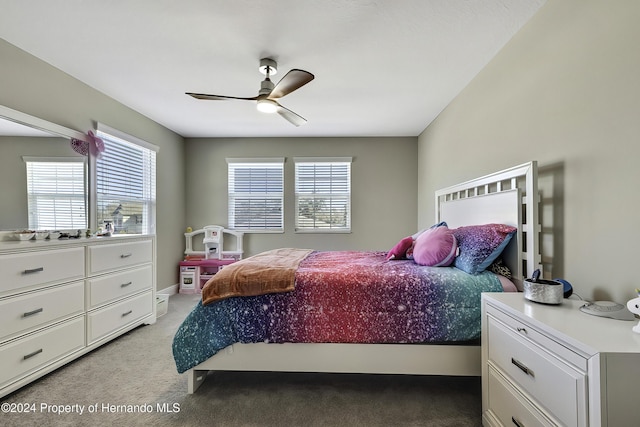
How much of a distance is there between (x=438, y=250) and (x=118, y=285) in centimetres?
285

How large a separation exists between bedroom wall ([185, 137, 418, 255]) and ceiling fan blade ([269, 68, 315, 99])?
2.38 metres

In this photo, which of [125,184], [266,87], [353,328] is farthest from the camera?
[125,184]

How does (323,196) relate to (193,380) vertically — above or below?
above

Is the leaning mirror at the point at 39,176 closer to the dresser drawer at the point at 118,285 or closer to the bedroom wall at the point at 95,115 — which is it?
the bedroom wall at the point at 95,115

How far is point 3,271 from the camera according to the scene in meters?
1.78

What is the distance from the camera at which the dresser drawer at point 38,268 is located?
5.94 feet

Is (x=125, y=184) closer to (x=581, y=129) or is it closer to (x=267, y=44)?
(x=267, y=44)

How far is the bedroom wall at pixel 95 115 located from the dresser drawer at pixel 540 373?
132 inches

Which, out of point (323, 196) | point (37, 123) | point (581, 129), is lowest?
point (323, 196)

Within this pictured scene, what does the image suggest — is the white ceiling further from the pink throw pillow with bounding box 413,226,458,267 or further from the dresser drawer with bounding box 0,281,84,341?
the dresser drawer with bounding box 0,281,84,341

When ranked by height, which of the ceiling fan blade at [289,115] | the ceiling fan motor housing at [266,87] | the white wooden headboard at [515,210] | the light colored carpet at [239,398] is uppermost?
the ceiling fan motor housing at [266,87]

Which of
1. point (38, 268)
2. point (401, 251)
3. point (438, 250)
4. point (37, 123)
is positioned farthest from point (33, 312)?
point (438, 250)

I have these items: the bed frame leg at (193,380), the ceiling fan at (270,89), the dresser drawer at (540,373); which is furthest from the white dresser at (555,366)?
the ceiling fan at (270,89)

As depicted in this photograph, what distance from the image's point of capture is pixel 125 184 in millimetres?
3369
